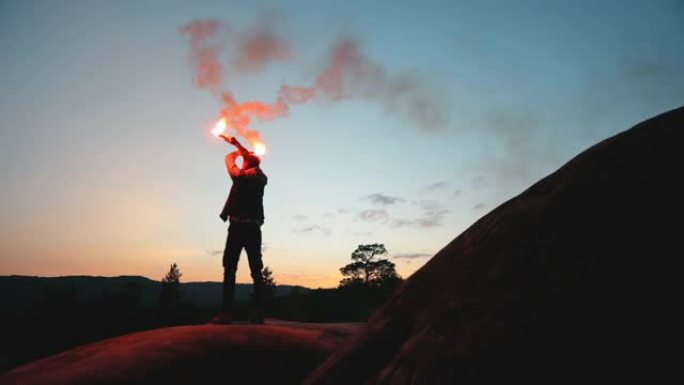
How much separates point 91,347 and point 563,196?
19.1 feet

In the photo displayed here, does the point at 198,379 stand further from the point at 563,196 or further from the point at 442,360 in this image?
the point at 563,196

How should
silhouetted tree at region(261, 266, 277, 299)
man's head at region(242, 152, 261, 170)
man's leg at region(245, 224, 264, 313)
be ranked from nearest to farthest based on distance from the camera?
1. man's leg at region(245, 224, 264, 313)
2. man's head at region(242, 152, 261, 170)
3. silhouetted tree at region(261, 266, 277, 299)

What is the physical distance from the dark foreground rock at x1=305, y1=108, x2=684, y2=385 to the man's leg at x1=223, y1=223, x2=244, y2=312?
12.6 feet

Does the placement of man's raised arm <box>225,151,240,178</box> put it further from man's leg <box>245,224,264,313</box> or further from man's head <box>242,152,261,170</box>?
man's leg <box>245,224,264,313</box>

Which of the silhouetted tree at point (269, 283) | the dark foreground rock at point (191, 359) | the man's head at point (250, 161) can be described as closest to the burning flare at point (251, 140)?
the man's head at point (250, 161)

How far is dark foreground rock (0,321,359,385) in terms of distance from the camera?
14.0 feet

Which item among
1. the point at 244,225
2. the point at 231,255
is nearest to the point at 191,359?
the point at 231,255

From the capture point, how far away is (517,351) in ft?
6.19

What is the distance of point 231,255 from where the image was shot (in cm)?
649

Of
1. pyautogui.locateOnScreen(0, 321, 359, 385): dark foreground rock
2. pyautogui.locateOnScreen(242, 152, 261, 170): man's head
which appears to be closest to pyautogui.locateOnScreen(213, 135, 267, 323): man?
pyautogui.locateOnScreen(242, 152, 261, 170): man's head

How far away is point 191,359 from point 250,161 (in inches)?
128

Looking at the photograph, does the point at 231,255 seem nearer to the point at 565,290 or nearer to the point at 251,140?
the point at 251,140

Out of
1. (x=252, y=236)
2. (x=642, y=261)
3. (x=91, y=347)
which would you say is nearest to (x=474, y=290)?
(x=642, y=261)

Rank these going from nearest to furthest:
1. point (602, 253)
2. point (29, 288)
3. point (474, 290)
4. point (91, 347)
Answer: point (602, 253), point (474, 290), point (91, 347), point (29, 288)
